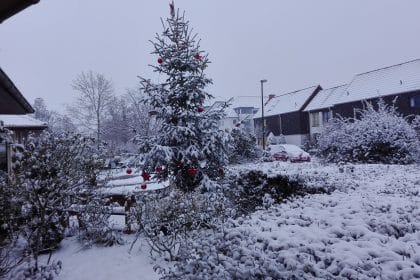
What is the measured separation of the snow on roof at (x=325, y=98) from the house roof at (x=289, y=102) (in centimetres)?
101

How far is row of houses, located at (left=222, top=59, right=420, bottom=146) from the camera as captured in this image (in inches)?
1194

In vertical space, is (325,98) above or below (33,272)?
above

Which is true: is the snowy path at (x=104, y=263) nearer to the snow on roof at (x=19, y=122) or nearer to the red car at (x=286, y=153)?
the snow on roof at (x=19, y=122)

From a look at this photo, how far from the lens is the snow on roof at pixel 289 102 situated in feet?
145

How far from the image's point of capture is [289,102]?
4694cm

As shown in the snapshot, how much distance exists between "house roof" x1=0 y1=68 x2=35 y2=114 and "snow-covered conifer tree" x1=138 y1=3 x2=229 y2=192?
2849 mm

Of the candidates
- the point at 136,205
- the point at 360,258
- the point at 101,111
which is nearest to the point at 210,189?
the point at 136,205

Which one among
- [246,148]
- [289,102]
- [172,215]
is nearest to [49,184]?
[172,215]

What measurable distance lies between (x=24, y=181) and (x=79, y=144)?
139 cm

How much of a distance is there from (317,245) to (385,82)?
3266 cm

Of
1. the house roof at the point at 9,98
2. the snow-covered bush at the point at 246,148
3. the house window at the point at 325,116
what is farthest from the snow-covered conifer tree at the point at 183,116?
the house window at the point at 325,116

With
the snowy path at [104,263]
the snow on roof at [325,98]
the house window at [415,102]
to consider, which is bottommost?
the snowy path at [104,263]

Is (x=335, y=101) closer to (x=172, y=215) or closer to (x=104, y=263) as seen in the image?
(x=172, y=215)

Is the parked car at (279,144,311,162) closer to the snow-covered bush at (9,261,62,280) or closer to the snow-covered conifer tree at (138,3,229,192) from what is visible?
the snow-covered conifer tree at (138,3,229,192)
